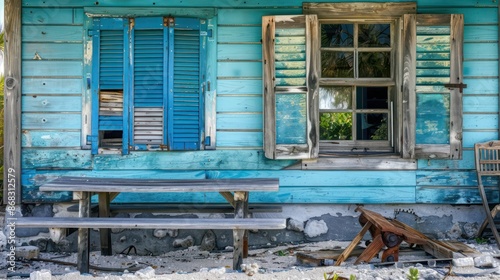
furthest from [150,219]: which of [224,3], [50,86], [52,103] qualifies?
[224,3]

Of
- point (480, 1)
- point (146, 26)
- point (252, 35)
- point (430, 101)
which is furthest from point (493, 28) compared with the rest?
point (146, 26)

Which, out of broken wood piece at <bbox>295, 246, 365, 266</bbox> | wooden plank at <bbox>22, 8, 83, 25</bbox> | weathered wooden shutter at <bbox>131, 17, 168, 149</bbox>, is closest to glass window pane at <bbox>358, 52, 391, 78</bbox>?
broken wood piece at <bbox>295, 246, 365, 266</bbox>

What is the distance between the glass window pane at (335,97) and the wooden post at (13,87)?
319 centimetres

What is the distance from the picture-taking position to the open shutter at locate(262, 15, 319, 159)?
21.5ft

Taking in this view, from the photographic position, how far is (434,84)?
21.8 ft

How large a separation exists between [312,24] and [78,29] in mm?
2440

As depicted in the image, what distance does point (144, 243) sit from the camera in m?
6.82

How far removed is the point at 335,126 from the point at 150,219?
2.53m

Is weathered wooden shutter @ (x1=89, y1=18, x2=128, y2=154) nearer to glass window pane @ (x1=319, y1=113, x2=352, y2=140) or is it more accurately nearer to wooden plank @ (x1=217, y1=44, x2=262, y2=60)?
wooden plank @ (x1=217, y1=44, x2=262, y2=60)

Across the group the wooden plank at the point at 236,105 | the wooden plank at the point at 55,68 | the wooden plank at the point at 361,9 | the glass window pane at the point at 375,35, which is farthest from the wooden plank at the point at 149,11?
the glass window pane at the point at 375,35

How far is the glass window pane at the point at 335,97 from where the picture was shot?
272 inches

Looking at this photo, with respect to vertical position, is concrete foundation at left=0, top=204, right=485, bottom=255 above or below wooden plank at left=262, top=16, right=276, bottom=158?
below

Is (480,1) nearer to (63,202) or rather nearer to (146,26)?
(146,26)

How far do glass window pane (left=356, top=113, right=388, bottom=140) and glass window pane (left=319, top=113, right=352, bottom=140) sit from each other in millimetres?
100
